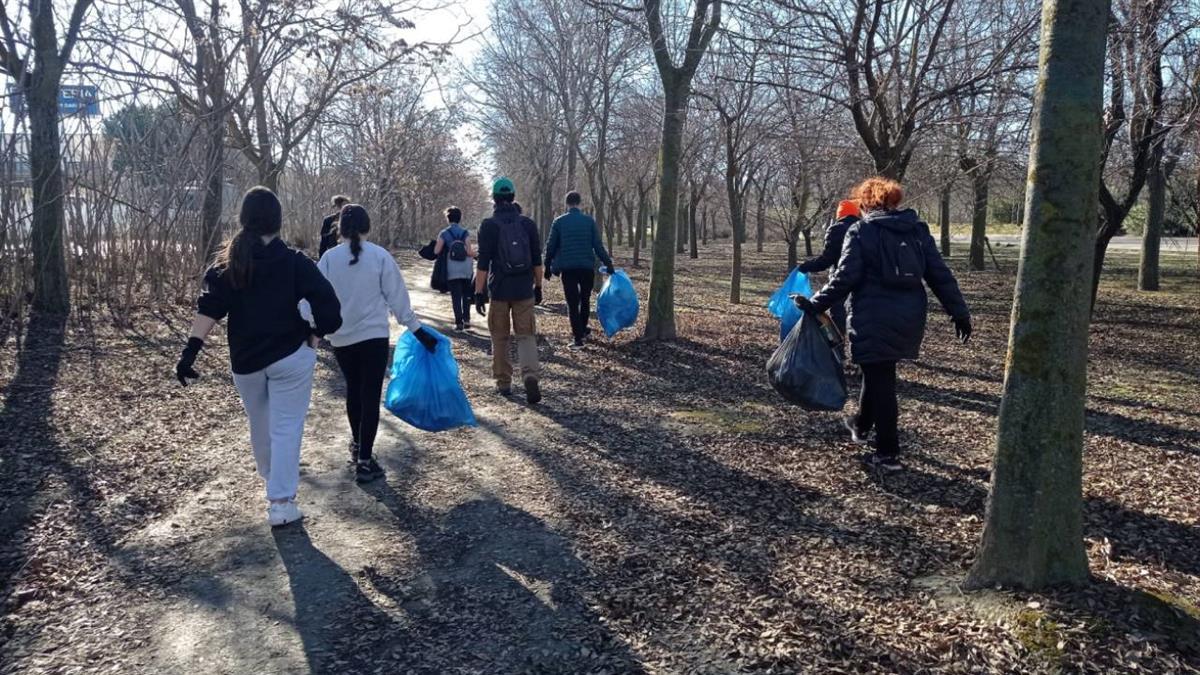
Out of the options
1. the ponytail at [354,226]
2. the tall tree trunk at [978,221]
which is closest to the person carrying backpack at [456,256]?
the ponytail at [354,226]

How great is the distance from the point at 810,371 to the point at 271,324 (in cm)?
312

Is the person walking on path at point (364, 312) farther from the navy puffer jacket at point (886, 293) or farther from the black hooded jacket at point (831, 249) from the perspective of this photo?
the black hooded jacket at point (831, 249)

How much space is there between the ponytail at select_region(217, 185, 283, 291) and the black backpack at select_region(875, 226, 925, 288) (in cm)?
340

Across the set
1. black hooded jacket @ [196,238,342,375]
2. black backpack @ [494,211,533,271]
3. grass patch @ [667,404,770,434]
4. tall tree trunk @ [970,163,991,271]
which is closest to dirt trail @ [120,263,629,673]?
black hooded jacket @ [196,238,342,375]

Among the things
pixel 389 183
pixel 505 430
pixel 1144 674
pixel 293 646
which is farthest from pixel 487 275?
pixel 389 183

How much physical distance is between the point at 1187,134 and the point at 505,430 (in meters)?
10.5

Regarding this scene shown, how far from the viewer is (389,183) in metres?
26.3

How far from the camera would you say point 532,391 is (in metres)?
7.23

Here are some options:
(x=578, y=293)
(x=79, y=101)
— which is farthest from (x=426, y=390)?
(x=79, y=101)

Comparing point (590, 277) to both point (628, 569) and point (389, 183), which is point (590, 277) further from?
point (389, 183)

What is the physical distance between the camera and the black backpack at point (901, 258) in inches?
196

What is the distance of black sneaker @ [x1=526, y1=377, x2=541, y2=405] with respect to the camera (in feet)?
23.6

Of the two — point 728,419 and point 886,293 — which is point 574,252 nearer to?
point 728,419

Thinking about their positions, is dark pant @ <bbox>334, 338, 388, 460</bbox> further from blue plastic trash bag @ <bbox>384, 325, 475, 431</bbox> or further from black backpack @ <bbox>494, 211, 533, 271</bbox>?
black backpack @ <bbox>494, 211, 533, 271</bbox>
